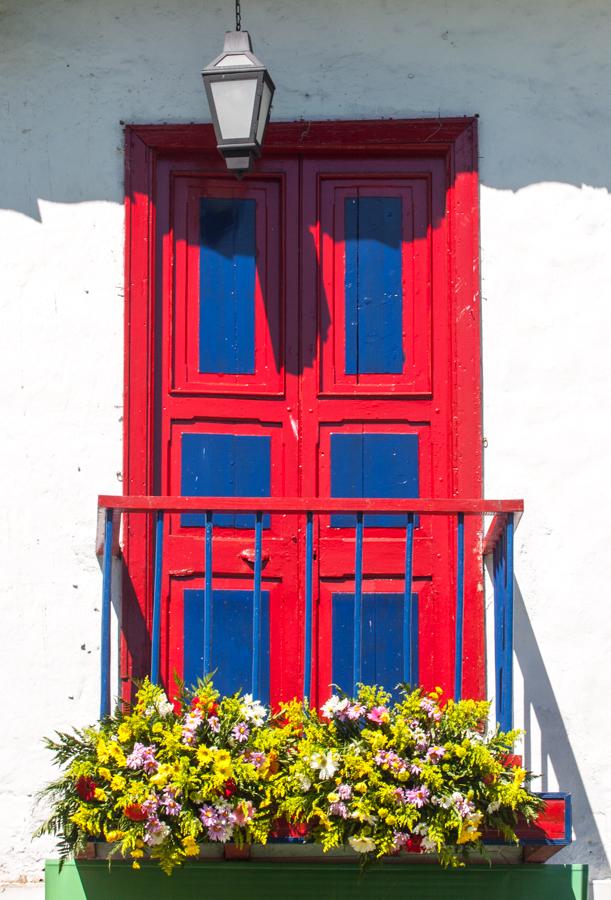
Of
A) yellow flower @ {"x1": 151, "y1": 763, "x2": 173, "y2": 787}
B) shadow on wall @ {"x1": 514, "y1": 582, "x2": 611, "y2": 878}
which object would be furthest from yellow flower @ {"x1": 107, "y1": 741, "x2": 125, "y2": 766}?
shadow on wall @ {"x1": 514, "y1": 582, "x2": 611, "y2": 878}

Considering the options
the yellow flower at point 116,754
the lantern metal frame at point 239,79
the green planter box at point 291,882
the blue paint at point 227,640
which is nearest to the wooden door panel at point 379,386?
the blue paint at point 227,640

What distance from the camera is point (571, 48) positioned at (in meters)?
6.49

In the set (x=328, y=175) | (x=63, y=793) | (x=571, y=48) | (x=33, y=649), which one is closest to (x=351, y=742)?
(x=63, y=793)

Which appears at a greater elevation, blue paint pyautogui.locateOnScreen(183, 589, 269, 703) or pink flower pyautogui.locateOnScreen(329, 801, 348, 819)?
blue paint pyautogui.locateOnScreen(183, 589, 269, 703)

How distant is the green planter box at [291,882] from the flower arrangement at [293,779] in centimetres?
10

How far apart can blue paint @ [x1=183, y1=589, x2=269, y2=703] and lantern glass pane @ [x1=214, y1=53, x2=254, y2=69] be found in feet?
6.34

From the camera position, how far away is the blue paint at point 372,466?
6.27 meters

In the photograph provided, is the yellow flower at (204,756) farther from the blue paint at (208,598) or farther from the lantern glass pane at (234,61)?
the lantern glass pane at (234,61)

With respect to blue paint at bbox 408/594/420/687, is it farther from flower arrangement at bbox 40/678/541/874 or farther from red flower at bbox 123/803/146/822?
red flower at bbox 123/803/146/822

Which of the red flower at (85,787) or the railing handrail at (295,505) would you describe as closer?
the red flower at (85,787)

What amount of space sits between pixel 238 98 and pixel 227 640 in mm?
1985

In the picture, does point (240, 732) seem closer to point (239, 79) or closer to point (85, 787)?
point (85, 787)

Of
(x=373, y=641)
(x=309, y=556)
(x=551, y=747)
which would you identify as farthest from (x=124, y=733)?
(x=551, y=747)

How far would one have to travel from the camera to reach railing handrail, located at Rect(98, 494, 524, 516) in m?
5.48
